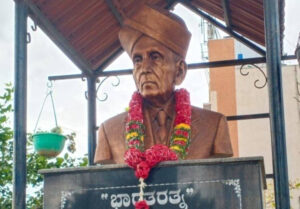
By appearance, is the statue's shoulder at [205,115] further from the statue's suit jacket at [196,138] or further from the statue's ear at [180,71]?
the statue's ear at [180,71]

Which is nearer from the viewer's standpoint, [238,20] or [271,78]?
[271,78]

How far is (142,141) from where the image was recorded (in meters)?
5.93

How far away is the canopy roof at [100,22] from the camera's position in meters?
7.17

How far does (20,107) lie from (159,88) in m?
1.09

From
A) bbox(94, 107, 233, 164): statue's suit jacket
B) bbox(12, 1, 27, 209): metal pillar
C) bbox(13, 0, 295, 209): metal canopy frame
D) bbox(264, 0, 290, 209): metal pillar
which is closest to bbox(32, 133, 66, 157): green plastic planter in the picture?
bbox(13, 0, 295, 209): metal canopy frame

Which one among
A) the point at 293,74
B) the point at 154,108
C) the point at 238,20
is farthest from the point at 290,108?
the point at 154,108

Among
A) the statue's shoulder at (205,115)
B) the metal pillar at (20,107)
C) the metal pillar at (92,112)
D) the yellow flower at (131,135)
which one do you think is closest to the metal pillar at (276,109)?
the statue's shoulder at (205,115)

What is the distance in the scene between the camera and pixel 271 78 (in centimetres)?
536

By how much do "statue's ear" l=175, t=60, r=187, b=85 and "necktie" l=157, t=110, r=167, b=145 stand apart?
11.2 inches

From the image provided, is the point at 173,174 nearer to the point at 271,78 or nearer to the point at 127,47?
the point at 271,78

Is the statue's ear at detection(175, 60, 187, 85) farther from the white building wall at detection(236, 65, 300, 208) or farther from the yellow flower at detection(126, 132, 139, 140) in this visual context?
the white building wall at detection(236, 65, 300, 208)

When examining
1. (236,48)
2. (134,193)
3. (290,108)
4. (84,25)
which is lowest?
(134,193)

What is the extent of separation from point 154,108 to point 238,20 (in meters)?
1.90

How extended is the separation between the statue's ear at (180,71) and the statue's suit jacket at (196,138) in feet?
0.86
